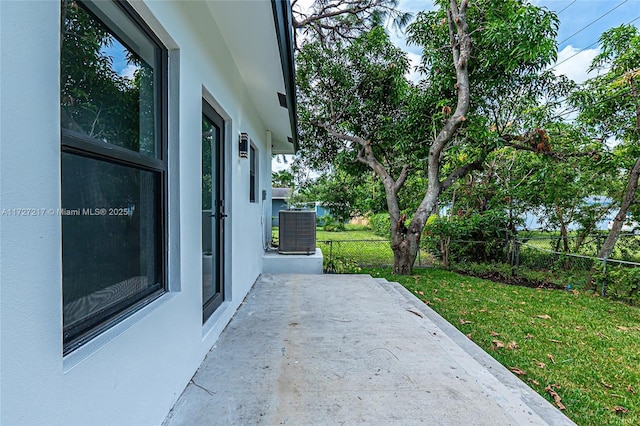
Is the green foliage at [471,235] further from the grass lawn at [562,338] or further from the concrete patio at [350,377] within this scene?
the concrete patio at [350,377]

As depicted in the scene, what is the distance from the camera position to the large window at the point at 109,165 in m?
1.21

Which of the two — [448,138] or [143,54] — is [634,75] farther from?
[143,54]

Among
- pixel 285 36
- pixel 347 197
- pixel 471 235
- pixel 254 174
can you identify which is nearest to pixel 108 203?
pixel 285 36

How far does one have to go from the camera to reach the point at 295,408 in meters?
1.94

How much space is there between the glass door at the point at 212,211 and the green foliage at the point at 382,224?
479 inches

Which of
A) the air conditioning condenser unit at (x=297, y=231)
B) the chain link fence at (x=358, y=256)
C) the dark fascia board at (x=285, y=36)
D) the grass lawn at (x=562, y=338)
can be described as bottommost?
the grass lawn at (x=562, y=338)

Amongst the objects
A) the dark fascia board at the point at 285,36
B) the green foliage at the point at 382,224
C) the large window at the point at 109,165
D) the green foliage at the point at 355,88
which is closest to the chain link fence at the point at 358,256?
the green foliage at the point at 355,88

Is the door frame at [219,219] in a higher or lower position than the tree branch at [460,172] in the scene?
lower

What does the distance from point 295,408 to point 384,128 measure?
23.6 feet

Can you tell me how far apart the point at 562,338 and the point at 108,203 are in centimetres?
494

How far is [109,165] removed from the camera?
145 cm

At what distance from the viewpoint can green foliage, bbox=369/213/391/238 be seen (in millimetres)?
15367

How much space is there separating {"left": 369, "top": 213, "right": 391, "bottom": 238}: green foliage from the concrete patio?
465 inches

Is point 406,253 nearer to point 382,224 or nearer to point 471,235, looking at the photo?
point 471,235
